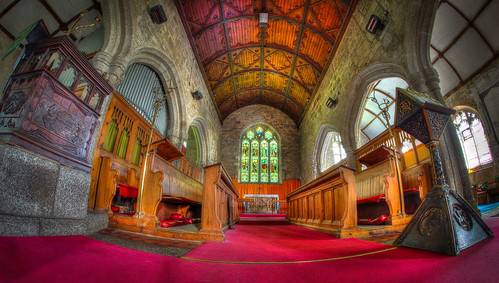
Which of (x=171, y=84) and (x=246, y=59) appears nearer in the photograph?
(x=171, y=84)

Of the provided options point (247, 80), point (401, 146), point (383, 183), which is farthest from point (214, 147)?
point (383, 183)

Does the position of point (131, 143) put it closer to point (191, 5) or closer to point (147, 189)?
point (147, 189)

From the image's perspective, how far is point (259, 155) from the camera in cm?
1248

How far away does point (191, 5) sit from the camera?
20.4ft

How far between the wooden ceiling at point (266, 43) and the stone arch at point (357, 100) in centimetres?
191

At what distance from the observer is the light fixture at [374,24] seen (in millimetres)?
4634

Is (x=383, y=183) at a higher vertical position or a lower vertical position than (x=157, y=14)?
lower

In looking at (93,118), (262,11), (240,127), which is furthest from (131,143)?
(240,127)

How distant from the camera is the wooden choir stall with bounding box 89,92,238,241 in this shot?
2.33 metres

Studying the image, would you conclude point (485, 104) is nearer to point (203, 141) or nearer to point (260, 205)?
point (260, 205)

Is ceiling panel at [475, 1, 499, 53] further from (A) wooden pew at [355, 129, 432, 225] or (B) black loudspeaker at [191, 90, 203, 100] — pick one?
(B) black loudspeaker at [191, 90, 203, 100]

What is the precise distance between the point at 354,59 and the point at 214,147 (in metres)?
7.19

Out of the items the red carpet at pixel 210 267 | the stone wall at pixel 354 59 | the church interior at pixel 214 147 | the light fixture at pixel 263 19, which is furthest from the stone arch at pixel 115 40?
the stone wall at pixel 354 59

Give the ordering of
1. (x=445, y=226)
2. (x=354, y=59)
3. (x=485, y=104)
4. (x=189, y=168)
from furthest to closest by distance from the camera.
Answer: (x=189, y=168)
(x=354, y=59)
(x=485, y=104)
(x=445, y=226)
